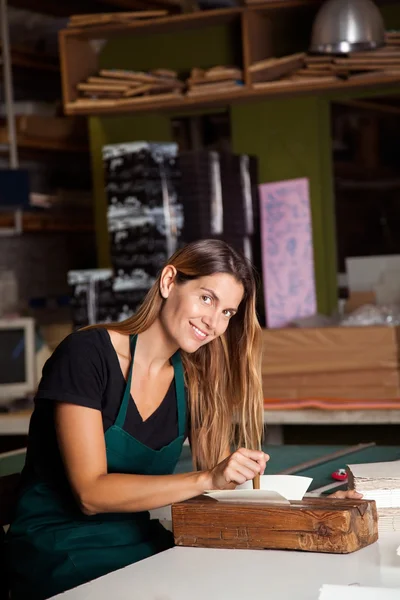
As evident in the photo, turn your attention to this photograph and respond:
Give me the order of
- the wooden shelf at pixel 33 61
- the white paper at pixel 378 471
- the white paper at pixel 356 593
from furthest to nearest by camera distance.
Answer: the wooden shelf at pixel 33 61, the white paper at pixel 378 471, the white paper at pixel 356 593

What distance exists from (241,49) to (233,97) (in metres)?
0.40

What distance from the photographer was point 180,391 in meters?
2.77

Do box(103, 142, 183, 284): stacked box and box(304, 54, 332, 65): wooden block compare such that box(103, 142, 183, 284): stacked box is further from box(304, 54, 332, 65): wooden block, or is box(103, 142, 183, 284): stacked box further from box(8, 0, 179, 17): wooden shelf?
box(8, 0, 179, 17): wooden shelf

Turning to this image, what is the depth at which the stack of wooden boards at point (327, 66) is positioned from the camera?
15.6 feet

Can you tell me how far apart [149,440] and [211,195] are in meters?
2.32

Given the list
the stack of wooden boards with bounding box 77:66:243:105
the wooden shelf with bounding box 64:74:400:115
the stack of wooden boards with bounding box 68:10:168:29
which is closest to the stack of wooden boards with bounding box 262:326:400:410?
the wooden shelf with bounding box 64:74:400:115

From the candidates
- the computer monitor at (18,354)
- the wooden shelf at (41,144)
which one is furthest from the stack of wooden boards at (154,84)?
the computer monitor at (18,354)

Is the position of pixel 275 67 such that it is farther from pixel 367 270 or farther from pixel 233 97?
pixel 367 270

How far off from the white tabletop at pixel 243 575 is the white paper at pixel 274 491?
0.11 metres

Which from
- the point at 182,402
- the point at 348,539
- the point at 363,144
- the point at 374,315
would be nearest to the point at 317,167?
the point at 363,144

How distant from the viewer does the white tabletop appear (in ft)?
6.03

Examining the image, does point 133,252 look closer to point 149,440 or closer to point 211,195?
point 211,195

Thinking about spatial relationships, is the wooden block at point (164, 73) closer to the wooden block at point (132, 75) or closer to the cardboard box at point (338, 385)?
the wooden block at point (132, 75)

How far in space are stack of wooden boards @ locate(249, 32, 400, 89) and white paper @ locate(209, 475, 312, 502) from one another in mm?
2991
